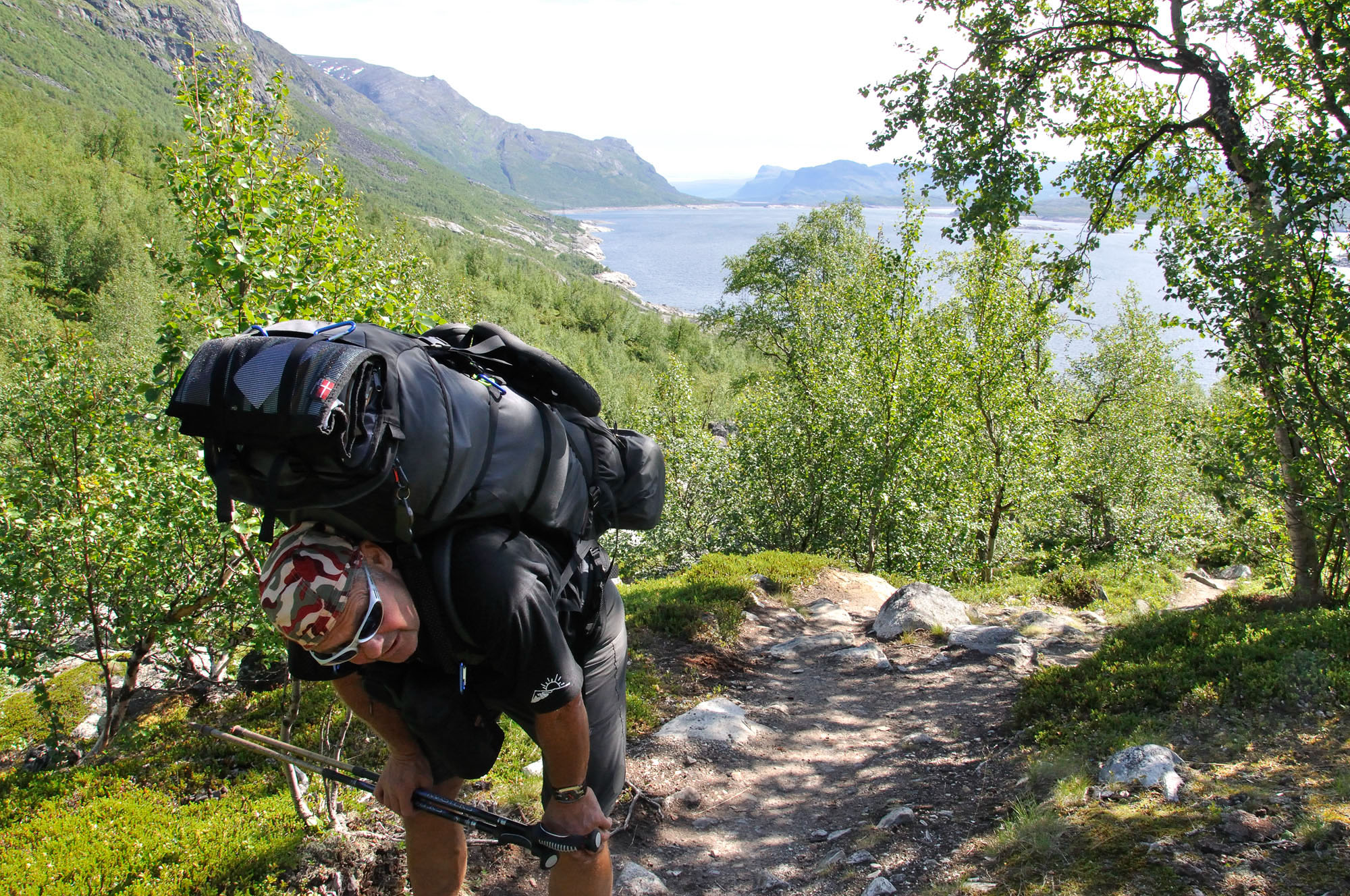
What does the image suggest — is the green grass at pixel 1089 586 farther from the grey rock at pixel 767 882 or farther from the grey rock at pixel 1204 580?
the grey rock at pixel 767 882

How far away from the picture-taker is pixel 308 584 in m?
2.22

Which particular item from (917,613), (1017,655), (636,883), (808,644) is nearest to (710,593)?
(808,644)

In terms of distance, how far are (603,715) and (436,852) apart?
108 cm

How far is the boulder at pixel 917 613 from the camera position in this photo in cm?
999

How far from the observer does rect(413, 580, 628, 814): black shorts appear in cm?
301

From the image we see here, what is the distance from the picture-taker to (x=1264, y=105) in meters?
8.79

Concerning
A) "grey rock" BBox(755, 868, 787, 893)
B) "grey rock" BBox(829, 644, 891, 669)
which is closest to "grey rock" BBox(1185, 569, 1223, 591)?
"grey rock" BBox(829, 644, 891, 669)

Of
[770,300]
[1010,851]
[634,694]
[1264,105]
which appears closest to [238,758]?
[634,694]

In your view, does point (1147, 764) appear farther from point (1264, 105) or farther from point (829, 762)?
point (1264, 105)

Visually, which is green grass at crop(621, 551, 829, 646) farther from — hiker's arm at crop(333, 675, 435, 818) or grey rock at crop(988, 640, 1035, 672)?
hiker's arm at crop(333, 675, 435, 818)

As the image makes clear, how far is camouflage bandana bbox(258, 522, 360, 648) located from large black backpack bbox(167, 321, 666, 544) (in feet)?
0.28

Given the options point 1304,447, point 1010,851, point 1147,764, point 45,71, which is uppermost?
point 45,71

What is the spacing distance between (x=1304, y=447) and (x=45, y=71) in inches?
9585

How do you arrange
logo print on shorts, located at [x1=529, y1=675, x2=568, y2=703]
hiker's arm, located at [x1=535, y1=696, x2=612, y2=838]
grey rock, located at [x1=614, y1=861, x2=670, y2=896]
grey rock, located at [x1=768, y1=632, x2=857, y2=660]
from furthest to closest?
→ grey rock, located at [x1=768, y1=632, x2=857, y2=660] → grey rock, located at [x1=614, y1=861, x2=670, y2=896] → hiker's arm, located at [x1=535, y1=696, x2=612, y2=838] → logo print on shorts, located at [x1=529, y1=675, x2=568, y2=703]
